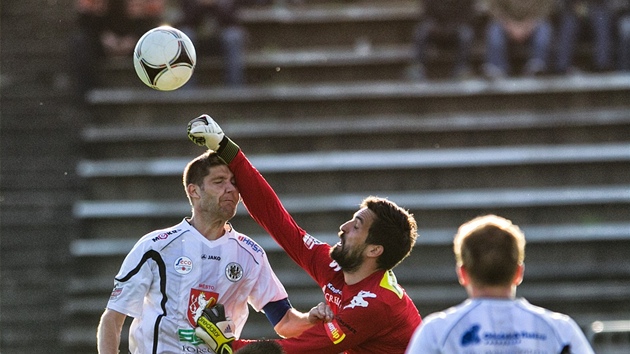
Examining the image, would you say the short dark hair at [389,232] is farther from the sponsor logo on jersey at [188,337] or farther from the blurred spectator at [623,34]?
the blurred spectator at [623,34]

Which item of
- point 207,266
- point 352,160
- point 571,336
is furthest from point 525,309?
point 352,160

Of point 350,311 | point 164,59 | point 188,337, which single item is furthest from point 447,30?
point 188,337

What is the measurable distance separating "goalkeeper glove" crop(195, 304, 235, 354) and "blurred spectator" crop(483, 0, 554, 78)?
8.98 metres

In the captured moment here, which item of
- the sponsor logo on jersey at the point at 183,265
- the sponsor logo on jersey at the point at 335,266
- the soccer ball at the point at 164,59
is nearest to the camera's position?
the sponsor logo on jersey at the point at 183,265

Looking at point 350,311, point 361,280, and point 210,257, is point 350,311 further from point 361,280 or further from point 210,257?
point 210,257

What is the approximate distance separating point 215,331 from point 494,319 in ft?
6.82

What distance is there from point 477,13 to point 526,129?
191cm

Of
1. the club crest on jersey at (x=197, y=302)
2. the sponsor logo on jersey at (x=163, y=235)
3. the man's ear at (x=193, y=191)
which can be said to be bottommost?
the club crest on jersey at (x=197, y=302)

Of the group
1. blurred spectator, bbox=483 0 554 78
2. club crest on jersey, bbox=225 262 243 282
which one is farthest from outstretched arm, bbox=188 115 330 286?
blurred spectator, bbox=483 0 554 78

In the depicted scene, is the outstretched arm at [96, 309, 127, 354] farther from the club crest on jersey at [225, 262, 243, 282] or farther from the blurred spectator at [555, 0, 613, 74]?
the blurred spectator at [555, 0, 613, 74]

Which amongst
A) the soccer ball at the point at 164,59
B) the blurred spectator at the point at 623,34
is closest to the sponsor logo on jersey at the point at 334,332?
the soccer ball at the point at 164,59

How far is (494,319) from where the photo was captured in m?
3.95

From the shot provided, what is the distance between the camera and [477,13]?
14570mm

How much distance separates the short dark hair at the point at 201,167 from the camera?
19.5 ft
